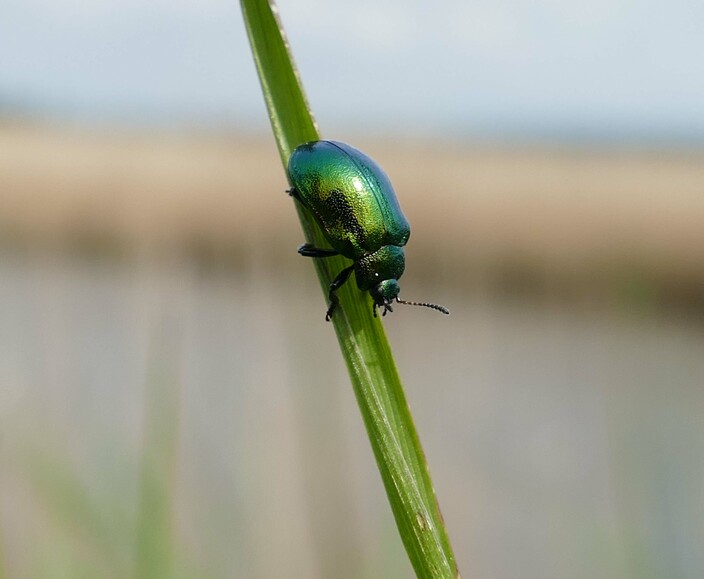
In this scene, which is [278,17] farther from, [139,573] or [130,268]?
[130,268]

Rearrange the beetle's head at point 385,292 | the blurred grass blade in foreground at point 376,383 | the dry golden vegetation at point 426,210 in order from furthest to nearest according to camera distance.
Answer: the dry golden vegetation at point 426,210 → the beetle's head at point 385,292 → the blurred grass blade in foreground at point 376,383

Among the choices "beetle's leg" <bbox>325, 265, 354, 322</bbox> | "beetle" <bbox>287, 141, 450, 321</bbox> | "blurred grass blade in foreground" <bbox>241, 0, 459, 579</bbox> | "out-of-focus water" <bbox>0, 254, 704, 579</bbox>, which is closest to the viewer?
"blurred grass blade in foreground" <bbox>241, 0, 459, 579</bbox>

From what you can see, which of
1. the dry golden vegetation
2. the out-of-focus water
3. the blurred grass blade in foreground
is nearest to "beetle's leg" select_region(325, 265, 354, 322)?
the blurred grass blade in foreground

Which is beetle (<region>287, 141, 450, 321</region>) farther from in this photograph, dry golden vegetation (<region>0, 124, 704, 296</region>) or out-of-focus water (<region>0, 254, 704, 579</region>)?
dry golden vegetation (<region>0, 124, 704, 296</region>)

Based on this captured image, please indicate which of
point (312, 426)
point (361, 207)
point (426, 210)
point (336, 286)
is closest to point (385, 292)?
point (361, 207)

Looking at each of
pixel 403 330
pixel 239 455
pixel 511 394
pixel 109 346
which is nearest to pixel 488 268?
pixel 403 330

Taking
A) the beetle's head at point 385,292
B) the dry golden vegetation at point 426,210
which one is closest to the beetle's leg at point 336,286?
the beetle's head at point 385,292

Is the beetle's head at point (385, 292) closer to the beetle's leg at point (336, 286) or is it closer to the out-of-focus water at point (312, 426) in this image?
the out-of-focus water at point (312, 426)
